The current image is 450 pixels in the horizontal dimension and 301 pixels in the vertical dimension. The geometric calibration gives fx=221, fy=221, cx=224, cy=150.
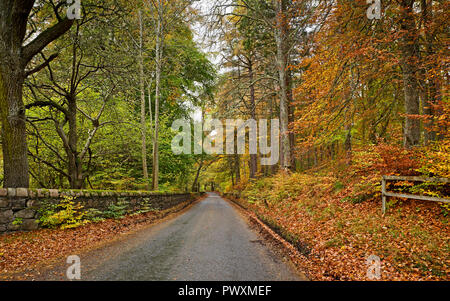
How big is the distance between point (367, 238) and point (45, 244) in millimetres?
A: 7210

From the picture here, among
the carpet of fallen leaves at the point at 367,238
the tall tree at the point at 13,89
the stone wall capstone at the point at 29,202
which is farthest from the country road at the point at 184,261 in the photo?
the tall tree at the point at 13,89

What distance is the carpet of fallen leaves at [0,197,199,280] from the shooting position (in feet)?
13.6

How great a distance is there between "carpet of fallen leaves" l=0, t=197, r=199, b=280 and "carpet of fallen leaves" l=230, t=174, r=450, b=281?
5.07 m

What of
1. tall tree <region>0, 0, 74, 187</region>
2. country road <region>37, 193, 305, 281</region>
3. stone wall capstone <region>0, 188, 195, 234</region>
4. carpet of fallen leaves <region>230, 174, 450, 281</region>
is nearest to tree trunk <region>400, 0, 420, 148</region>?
carpet of fallen leaves <region>230, 174, 450, 281</region>

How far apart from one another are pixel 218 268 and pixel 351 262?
7.95 feet

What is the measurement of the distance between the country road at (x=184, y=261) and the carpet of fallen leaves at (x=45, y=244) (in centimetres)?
54

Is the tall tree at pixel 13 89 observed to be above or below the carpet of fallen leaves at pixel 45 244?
above

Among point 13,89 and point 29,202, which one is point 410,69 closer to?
point 29,202

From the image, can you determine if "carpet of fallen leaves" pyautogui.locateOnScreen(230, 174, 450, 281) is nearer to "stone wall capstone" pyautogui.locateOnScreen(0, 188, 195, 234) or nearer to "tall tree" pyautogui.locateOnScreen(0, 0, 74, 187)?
"stone wall capstone" pyautogui.locateOnScreen(0, 188, 195, 234)

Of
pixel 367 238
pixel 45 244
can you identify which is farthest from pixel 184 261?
pixel 367 238

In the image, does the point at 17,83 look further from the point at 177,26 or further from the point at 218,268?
the point at 177,26

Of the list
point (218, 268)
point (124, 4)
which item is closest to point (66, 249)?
point (218, 268)

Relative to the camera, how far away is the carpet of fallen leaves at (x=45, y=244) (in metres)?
4.16

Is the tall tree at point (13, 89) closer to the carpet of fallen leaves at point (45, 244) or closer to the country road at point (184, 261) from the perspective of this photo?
the carpet of fallen leaves at point (45, 244)
